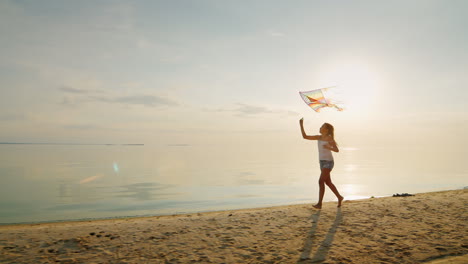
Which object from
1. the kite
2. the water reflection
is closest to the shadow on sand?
the kite

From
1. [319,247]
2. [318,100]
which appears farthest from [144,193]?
[319,247]

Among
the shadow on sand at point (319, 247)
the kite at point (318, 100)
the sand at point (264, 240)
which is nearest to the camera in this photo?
the shadow on sand at point (319, 247)

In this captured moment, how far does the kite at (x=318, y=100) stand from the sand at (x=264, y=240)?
12.3ft

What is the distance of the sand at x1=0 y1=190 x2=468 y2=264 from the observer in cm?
525

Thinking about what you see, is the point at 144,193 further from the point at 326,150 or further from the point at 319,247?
the point at 319,247

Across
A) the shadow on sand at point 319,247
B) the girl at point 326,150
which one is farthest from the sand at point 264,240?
the girl at point 326,150

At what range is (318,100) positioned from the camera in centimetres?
998

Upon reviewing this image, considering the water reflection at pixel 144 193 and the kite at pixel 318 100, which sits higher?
the kite at pixel 318 100

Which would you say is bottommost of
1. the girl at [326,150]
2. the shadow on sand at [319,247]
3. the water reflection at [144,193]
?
the shadow on sand at [319,247]

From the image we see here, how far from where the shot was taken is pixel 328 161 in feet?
30.3

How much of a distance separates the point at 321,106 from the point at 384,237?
494 centimetres

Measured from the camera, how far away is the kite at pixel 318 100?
9891 millimetres

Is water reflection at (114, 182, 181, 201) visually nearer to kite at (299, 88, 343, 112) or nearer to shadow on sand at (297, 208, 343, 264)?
kite at (299, 88, 343, 112)

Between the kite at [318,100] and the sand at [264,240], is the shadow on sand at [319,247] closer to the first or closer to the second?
the sand at [264,240]
